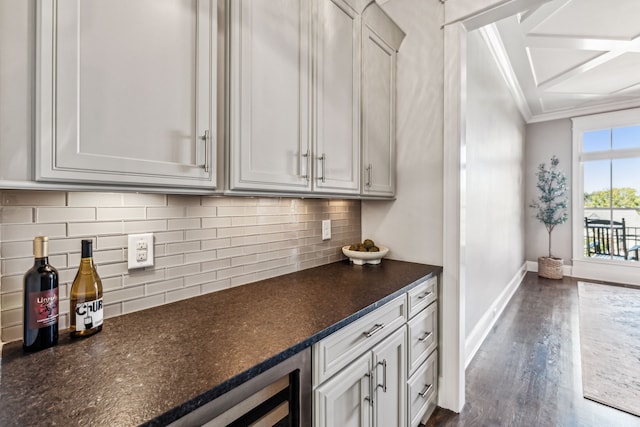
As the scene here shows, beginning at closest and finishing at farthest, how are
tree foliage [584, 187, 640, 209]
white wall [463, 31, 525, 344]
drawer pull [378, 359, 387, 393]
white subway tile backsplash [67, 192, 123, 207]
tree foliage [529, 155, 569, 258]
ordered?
white subway tile backsplash [67, 192, 123, 207] < drawer pull [378, 359, 387, 393] < white wall [463, 31, 525, 344] < tree foliage [584, 187, 640, 209] < tree foliage [529, 155, 569, 258]

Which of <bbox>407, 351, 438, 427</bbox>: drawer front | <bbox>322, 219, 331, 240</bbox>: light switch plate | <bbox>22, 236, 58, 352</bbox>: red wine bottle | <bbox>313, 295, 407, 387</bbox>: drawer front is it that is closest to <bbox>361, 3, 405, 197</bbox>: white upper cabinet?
<bbox>322, 219, 331, 240</bbox>: light switch plate

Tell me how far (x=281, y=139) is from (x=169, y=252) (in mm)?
644

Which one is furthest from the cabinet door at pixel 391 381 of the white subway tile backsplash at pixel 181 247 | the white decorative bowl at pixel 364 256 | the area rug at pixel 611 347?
the area rug at pixel 611 347

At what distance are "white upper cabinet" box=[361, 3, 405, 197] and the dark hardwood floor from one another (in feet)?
4.98

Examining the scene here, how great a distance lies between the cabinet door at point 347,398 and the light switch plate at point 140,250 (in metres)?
0.77

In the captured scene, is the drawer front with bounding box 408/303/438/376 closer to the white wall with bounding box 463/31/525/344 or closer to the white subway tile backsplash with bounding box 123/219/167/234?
the white wall with bounding box 463/31/525/344

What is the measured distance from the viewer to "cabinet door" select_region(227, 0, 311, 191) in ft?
3.54

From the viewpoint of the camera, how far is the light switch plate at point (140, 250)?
1074 millimetres

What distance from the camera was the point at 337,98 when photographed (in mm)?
1550

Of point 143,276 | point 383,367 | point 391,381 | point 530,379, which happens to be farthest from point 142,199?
point 530,379

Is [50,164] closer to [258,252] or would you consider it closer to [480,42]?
[258,252]

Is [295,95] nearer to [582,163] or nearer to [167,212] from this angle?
[167,212]

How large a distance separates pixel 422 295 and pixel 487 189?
6.21 feet

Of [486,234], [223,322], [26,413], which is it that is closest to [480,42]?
[486,234]
